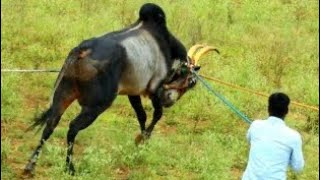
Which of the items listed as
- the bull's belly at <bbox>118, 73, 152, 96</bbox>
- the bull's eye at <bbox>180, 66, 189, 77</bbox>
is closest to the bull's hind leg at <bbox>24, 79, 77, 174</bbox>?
the bull's belly at <bbox>118, 73, 152, 96</bbox>

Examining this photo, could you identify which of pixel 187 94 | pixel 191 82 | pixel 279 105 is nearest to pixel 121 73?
pixel 191 82

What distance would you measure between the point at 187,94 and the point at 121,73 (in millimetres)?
2521

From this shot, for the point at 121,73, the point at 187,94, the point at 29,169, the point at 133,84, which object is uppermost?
the point at 121,73

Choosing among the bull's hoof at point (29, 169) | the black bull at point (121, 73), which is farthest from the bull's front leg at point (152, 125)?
the bull's hoof at point (29, 169)

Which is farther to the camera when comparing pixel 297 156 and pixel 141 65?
pixel 141 65

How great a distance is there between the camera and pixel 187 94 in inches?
331

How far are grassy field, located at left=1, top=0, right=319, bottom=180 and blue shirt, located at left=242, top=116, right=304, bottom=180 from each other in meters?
1.62

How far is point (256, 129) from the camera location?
468 cm

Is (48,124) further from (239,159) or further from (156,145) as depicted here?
(239,159)

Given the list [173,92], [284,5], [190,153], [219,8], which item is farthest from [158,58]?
[284,5]

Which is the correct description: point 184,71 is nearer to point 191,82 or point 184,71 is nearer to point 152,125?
point 191,82

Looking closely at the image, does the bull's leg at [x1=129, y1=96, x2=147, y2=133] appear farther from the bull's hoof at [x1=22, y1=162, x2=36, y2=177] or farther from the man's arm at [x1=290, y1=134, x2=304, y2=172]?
the man's arm at [x1=290, y1=134, x2=304, y2=172]

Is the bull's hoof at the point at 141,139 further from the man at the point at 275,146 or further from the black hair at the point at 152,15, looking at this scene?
the man at the point at 275,146

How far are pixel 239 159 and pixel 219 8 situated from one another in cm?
526
